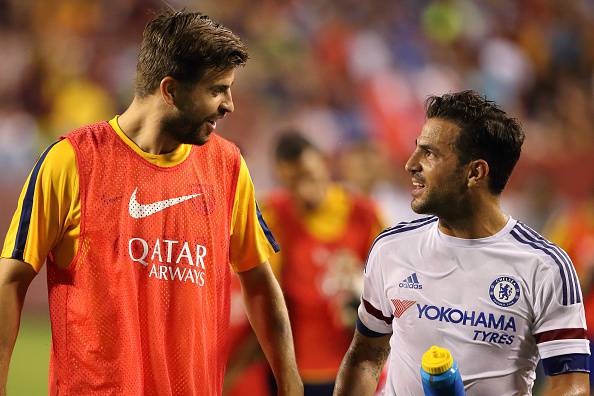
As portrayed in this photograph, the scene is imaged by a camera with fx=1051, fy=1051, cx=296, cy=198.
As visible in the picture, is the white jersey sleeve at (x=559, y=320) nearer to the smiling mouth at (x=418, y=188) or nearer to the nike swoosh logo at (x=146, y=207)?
the smiling mouth at (x=418, y=188)

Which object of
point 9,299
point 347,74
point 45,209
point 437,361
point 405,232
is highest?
point 347,74

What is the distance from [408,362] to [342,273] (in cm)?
325

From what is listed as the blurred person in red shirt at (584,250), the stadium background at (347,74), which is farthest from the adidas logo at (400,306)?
the stadium background at (347,74)

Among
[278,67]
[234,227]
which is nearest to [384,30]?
[278,67]

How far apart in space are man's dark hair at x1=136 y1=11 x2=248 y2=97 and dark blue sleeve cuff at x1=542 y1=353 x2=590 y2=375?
1349mm

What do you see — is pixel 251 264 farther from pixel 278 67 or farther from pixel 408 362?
pixel 278 67

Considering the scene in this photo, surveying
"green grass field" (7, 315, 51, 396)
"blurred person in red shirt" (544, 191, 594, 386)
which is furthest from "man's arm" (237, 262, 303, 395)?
"green grass field" (7, 315, 51, 396)

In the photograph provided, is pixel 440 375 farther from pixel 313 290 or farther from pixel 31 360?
pixel 31 360

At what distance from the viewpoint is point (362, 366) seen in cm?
361

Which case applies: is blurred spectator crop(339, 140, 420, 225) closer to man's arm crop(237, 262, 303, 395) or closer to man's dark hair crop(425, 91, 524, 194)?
man's arm crop(237, 262, 303, 395)

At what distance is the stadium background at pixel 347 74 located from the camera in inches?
483

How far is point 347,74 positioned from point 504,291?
9.95 meters

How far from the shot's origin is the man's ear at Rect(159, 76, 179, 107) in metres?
3.34

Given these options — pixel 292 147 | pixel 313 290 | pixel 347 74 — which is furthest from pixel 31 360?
pixel 347 74
